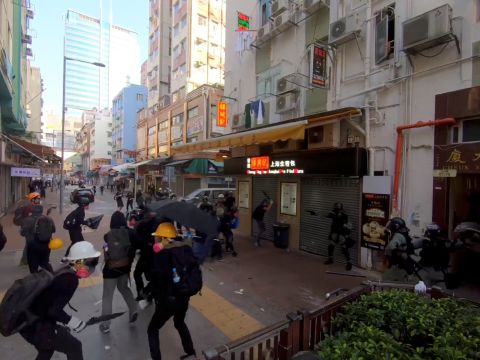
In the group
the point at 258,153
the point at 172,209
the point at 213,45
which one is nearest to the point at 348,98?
the point at 258,153

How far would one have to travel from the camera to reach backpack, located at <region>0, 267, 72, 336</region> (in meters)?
2.48

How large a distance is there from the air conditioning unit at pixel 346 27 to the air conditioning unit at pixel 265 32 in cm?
335

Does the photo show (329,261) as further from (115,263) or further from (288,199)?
(115,263)

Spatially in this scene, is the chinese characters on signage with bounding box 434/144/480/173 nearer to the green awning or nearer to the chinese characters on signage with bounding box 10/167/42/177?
the green awning

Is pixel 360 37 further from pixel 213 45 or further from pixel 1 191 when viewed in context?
pixel 213 45

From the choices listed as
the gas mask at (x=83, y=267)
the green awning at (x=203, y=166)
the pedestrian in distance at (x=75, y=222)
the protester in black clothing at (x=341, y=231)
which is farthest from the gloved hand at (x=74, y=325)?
the green awning at (x=203, y=166)

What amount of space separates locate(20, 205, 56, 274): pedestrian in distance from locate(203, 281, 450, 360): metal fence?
15.2 feet

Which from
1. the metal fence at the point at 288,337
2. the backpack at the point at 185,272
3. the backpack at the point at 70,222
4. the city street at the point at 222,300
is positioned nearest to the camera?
the metal fence at the point at 288,337

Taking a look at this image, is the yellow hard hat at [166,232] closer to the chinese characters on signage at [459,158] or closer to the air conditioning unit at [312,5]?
the chinese characters on signage at [459,158]

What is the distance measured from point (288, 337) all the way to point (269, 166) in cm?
760

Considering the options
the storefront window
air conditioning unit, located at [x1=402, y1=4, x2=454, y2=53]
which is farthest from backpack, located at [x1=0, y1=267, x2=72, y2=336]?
A: the storefront window

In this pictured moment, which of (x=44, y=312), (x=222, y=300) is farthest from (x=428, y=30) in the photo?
(x=44, y=312)

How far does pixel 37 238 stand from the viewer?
5797 mm

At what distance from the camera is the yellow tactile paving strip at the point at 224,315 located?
4.61m
